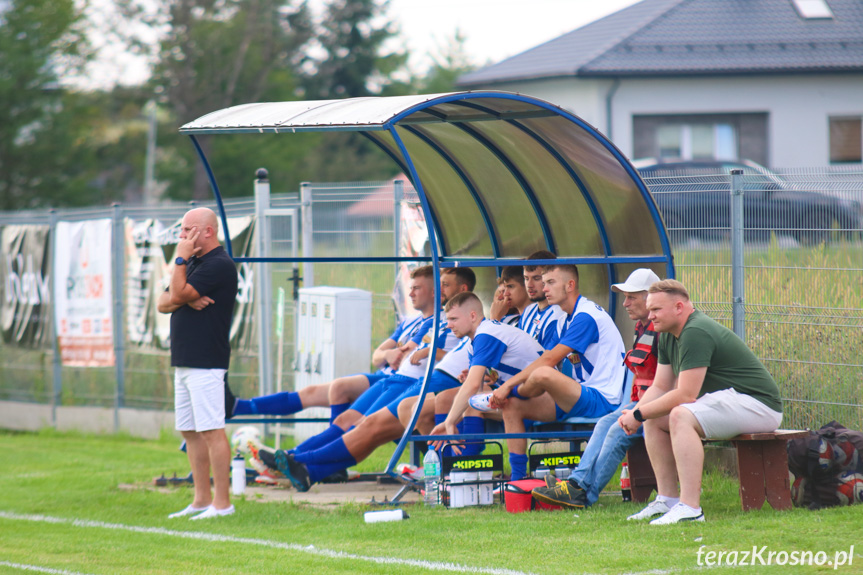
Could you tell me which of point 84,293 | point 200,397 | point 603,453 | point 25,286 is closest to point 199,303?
point 200,397

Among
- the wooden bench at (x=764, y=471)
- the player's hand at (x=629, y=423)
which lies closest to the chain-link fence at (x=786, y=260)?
the wooden bench at (x=764, y=471)

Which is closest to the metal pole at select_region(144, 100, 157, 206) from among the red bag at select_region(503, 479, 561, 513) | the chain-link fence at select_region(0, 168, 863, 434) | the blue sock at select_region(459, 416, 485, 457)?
the chain-link fence at select_region(0, 168, 863, 434)

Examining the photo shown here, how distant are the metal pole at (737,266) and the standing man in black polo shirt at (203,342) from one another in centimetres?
345

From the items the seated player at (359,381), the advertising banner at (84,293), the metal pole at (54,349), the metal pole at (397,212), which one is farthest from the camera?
the metal pole at (54,349)

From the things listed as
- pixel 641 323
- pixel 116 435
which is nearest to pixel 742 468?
pixel 641 323

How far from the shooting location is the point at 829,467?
652cm

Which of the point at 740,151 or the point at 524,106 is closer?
the point at 524,106

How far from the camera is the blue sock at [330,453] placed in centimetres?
793

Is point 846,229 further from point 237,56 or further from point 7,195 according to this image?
point 237,56

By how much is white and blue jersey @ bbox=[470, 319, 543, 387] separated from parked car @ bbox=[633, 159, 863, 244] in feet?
4.84

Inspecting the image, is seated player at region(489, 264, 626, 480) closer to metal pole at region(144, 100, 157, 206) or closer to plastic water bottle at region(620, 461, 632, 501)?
plastic water bottle at region(620, 461, 632, 501)

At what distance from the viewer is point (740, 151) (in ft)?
84.8

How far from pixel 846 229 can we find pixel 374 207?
4628 mm

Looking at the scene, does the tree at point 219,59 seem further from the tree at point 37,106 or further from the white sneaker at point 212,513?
the white sneaker at point 212,513
